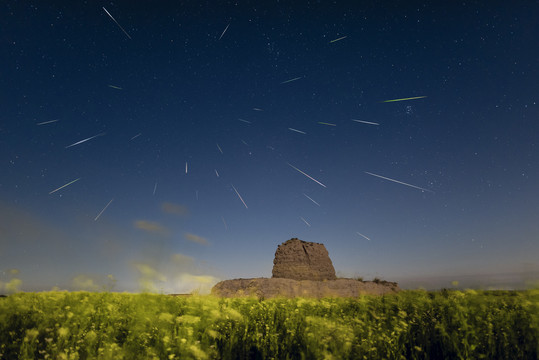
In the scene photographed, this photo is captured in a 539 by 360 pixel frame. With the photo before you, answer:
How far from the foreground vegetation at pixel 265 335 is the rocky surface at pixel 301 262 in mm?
31693

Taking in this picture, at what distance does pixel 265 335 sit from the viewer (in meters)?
5.42

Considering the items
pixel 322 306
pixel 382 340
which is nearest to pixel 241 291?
pixel 322 306

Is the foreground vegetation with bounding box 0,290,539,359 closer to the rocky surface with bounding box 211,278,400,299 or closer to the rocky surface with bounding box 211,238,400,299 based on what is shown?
the rocky surface with bounding box 211,238,400,299

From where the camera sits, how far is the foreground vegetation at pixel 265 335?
438cm

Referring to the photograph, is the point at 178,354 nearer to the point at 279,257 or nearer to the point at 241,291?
the point at 241,291

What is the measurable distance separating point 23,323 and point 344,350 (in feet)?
21.8

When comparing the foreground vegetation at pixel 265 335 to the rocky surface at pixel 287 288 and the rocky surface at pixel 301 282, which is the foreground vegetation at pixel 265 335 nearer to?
the rocky surface at pixel 301 282

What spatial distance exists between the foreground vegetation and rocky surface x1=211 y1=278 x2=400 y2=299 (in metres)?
20.4

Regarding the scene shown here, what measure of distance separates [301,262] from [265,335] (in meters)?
34.4

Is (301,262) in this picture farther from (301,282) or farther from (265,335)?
(265,335)

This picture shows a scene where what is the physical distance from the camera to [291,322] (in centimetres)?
624

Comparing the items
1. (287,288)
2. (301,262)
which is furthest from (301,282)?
(301,262)

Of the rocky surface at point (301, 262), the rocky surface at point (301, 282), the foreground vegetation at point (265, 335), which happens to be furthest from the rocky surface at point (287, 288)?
the foreground vegetation at point (265, 335)

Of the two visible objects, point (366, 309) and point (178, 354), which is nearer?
point (178, 354)
